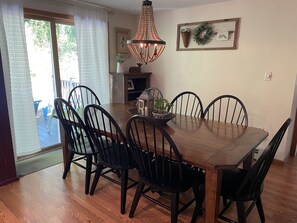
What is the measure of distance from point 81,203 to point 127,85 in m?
2.14

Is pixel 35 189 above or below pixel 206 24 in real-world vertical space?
below

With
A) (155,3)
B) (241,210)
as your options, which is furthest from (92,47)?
(241,210)

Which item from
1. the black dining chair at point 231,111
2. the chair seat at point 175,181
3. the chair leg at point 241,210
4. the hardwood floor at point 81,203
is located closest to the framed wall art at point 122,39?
the black dining chair at point 231,111

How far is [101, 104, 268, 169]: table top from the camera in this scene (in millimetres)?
1511

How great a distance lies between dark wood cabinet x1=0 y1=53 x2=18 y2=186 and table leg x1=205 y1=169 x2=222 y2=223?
2.17 metres

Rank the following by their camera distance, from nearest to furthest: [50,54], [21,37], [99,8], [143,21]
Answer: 1. [143,21]
2. [21,37]
3. [50,54]
4. [99,8]

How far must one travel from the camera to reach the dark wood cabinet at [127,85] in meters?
3.81

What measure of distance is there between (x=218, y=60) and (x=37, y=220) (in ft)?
9.83

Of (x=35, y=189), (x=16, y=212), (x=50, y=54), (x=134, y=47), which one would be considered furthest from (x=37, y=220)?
(x=50, y=54)

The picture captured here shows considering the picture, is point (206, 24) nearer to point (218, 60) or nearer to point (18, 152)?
point (218, 60)

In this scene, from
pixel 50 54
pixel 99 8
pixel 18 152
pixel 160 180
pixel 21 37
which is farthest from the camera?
pixel 99 8

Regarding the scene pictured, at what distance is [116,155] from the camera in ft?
7.24

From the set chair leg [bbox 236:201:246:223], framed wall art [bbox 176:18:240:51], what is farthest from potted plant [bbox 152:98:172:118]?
framed wall art [bbox 176:18:240:51]

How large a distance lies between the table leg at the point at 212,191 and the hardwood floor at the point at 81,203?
49 centimetres
